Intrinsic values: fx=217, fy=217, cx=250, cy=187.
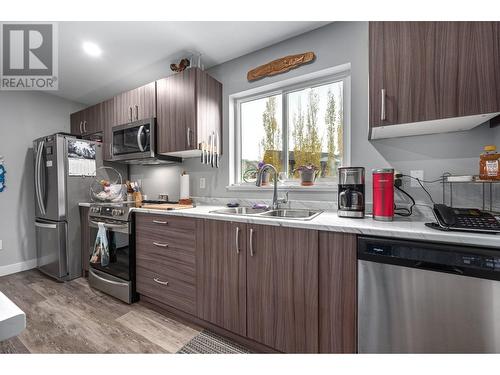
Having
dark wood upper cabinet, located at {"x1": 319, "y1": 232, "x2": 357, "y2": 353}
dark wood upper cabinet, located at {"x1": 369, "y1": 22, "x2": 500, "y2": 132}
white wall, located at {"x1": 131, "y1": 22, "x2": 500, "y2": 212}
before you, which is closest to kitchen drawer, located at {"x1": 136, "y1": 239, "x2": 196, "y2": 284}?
white wall, located at {"x1": 131, "y1": 22, "x2": 500, "y2": 212}

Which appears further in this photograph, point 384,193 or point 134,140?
point 134,140

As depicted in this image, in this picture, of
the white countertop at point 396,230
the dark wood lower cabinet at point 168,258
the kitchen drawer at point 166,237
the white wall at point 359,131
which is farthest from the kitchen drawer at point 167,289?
the white wall at point 359,131

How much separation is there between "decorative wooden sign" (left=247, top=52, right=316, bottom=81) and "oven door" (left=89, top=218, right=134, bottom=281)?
1.84m

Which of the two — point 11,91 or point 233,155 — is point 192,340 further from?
point 11,91

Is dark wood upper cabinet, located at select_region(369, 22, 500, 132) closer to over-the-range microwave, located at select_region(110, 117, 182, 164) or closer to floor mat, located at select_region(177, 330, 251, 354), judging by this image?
floor mat, located at select_region(177, 330, 251, 354)

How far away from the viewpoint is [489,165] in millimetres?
1169

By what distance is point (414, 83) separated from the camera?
117 centimetres

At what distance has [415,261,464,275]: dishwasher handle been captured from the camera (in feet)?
3.04

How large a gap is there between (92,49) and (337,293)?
9.40 feet

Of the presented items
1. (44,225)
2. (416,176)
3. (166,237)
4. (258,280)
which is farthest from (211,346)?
(44,225)

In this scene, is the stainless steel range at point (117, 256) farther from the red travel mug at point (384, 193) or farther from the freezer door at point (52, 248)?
the red travel mug at point (384, 193)

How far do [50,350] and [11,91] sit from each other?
301 cm

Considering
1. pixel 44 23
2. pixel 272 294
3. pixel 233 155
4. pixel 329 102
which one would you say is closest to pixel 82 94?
pixel 44 23

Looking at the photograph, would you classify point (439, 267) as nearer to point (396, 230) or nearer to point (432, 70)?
point (396, 230)
